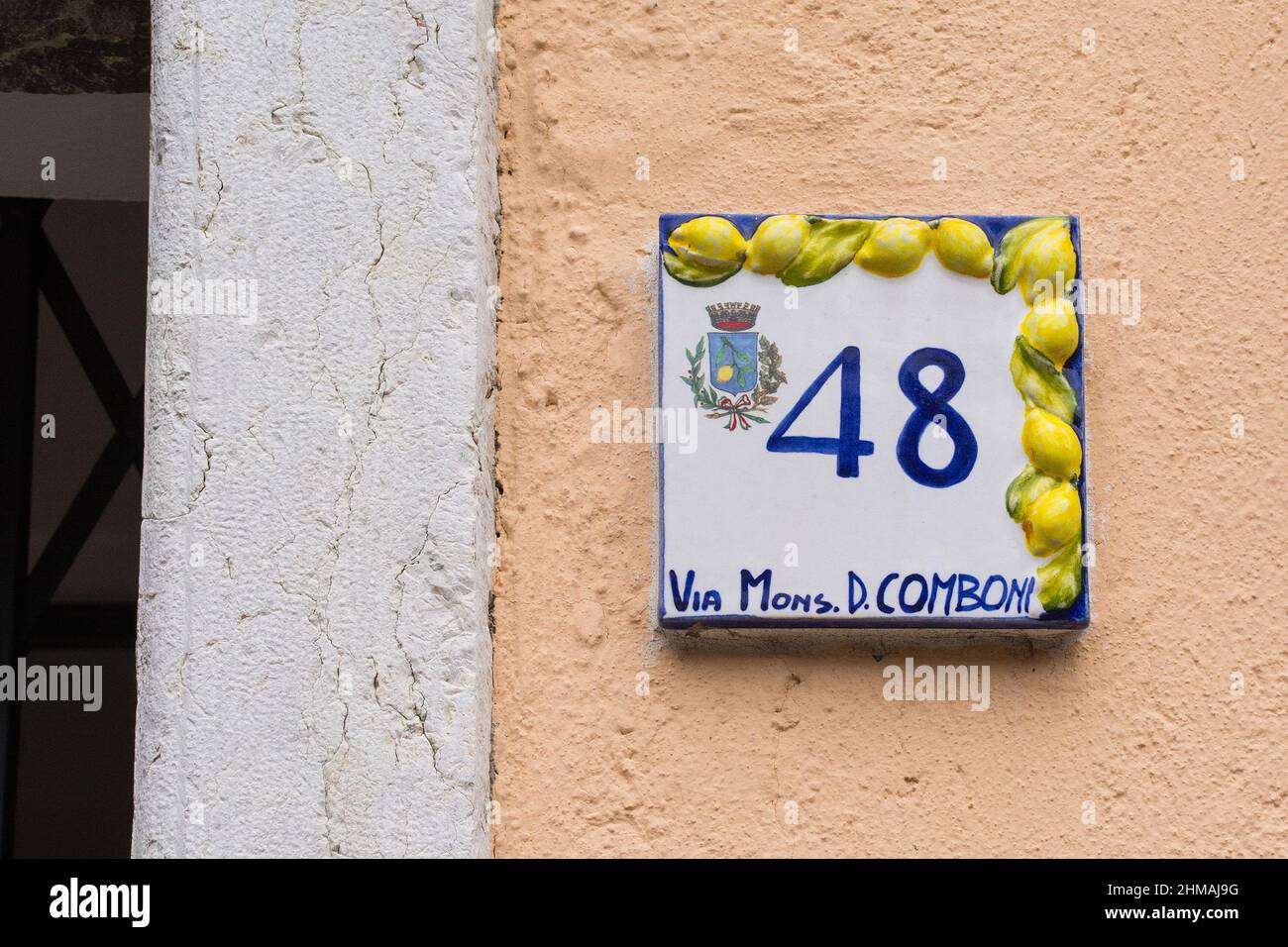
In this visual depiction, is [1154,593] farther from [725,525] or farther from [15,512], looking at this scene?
[15,512]

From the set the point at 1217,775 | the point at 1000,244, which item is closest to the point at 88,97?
the point at 1000,244

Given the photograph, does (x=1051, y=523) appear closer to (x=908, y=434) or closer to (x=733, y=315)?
(x=908, y=434)

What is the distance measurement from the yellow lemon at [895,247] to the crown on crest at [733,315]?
16 cm

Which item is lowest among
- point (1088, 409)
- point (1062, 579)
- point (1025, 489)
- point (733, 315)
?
point (1062, 579)

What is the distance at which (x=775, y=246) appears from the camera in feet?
5.31

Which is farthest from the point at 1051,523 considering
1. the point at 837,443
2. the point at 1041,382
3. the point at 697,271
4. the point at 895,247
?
the point at 697,271

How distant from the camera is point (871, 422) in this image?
159 centimetres

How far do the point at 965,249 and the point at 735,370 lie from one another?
34 centimetres

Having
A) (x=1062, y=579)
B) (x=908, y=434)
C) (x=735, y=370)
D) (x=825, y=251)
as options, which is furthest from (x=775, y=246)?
(x=1062, y=579)

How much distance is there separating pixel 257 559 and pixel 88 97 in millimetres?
1682

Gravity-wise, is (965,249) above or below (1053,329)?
above

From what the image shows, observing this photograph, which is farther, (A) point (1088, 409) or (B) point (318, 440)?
(A) point (1088, 409)

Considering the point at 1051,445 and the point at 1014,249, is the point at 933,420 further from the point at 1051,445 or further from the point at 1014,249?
the point at 1014,249

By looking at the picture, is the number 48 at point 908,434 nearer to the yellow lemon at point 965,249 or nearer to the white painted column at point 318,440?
the yellow lemon at point 965,249
